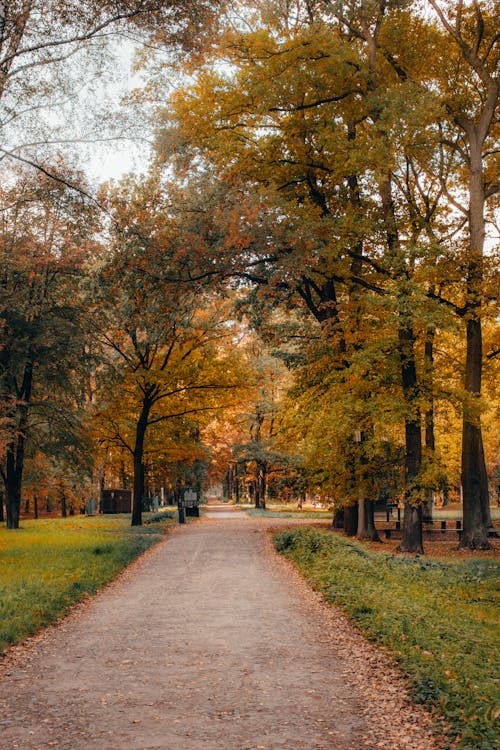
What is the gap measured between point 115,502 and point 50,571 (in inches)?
1236

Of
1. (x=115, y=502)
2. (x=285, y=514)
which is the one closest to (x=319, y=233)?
(x=285, y=514)

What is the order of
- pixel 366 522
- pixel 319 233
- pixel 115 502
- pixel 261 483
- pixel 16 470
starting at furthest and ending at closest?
pixel 261 483 < pixel 115 502 < pixel 16 470 < pixel 366 522 < pixel 319 233

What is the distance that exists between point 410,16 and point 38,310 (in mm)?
12722

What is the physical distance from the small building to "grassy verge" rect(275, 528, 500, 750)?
29.5m

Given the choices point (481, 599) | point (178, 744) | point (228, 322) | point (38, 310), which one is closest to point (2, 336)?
point (38, 310)

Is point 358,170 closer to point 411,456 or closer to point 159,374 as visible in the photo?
point 411,456

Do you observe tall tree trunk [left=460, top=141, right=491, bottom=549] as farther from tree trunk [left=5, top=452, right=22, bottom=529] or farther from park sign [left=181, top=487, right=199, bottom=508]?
park sign [left=181, top=487, right=199, bottom=508]

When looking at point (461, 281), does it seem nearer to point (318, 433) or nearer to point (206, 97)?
point (318, 433)

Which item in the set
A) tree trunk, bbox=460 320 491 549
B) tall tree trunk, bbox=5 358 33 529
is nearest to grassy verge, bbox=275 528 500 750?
tree trunk, bbox=460 320 491 549

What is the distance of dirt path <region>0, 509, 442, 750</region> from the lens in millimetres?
4703

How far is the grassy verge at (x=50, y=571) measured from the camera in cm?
852

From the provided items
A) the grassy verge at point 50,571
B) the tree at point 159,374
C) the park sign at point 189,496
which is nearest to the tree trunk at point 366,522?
the grassy verge at point 50,571

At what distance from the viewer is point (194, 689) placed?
5.78 meters

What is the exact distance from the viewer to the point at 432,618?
25.5ft
